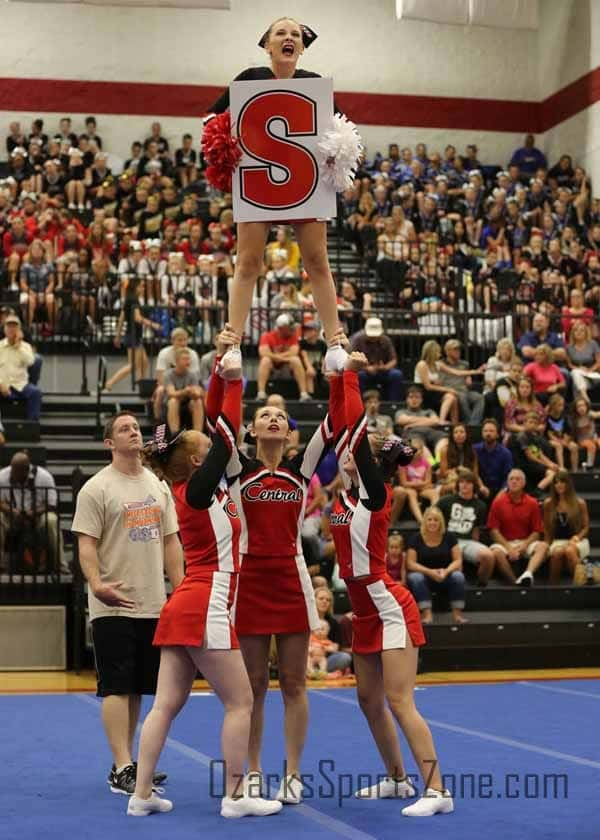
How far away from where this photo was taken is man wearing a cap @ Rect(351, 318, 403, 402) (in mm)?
15195

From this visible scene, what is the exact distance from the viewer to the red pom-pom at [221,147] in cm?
634

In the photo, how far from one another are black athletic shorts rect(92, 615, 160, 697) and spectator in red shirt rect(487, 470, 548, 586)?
706 centimetres

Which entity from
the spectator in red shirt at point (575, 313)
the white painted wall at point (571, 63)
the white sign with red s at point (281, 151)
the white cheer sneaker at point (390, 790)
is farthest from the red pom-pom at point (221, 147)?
the white painted wall at point (571, 63)

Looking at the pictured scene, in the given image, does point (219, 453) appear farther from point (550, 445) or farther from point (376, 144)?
point (376, 144)

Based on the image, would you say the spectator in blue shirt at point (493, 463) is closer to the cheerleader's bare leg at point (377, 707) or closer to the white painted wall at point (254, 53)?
the cheerleader's bare leg at point (377, 707)

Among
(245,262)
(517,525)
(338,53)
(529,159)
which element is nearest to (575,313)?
(517,525)

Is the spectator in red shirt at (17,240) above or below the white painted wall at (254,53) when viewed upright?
below

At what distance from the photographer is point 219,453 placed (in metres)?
5.84

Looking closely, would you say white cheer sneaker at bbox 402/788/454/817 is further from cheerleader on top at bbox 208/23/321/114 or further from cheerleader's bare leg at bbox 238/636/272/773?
cheerleader on top at bbox 208/23/321/114

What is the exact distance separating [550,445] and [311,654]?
4469mm

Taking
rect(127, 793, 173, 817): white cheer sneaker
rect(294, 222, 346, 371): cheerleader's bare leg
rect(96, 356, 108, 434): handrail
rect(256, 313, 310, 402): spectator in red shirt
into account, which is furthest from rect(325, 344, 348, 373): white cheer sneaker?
rect(96, 356, 108, 434): handrail

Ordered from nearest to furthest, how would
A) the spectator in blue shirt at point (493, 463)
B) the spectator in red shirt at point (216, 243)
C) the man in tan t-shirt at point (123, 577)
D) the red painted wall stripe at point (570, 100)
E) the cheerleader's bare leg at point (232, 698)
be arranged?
1. the cheerleader's bare leg at point (232, 698)
2. the man in tan t-shirt at point (123, 577)
3. the spectator in blue shirt at point (493, 463)
4. the spectator in red shirt at point (216, 243)
5. the red painted wall stripe at point (570, 100)

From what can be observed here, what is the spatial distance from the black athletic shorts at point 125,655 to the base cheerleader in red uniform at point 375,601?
3.30 ft

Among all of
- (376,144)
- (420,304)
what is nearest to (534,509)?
(420,304)
